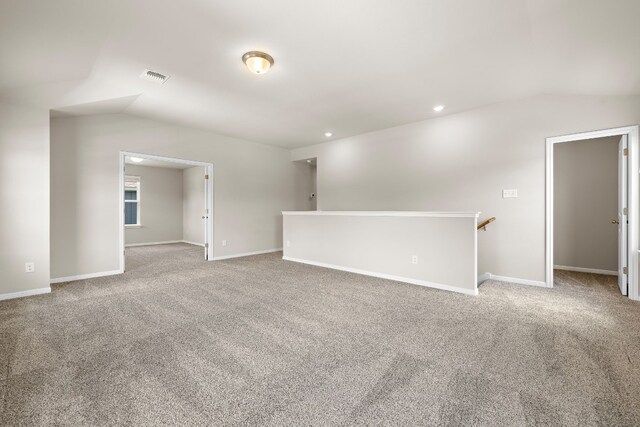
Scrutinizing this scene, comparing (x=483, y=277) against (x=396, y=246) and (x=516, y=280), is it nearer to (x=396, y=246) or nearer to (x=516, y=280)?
(x=516, y=280)

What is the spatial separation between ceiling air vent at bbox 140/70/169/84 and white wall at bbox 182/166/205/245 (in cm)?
521

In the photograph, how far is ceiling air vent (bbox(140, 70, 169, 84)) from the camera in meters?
3.22

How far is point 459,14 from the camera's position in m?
2.25

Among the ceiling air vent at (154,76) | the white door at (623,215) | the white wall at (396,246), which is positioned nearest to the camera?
the ceiling air vent at (154,76)

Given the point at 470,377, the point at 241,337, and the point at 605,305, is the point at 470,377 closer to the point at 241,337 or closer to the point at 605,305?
the point at 241,337

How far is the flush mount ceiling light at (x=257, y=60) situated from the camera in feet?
9.14

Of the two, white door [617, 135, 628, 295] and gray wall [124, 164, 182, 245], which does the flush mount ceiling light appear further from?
gray wall [124, 164, 182, 245]

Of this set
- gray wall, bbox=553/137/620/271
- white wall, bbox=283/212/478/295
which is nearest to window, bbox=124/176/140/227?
white wall, bbox=283/212/478/295

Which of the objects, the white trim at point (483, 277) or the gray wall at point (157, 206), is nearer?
the white trim at point (483, 277)

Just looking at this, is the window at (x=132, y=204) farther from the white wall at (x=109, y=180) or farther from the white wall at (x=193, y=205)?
the white wall at (x=109, y=180)

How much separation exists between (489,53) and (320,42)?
1722mm

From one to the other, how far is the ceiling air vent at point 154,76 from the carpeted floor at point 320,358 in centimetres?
264

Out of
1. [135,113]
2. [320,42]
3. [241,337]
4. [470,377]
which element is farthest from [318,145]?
[470,377]

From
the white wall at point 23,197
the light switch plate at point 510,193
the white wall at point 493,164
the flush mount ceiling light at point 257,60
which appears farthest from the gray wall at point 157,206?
the light switch plate at point 510,193
